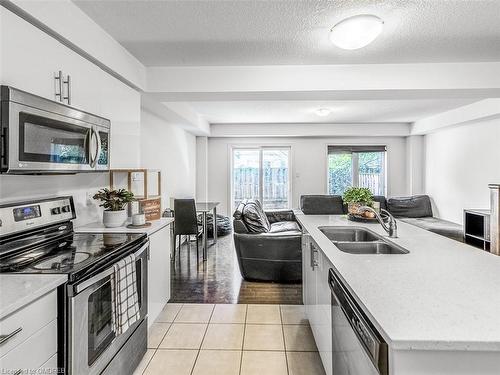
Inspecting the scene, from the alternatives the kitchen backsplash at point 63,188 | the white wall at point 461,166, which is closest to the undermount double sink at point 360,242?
the kitchen backsplash at point 63,188

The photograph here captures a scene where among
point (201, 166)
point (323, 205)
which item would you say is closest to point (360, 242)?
point (323, 205)

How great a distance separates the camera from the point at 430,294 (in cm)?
107

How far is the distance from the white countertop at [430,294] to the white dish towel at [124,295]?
115cm

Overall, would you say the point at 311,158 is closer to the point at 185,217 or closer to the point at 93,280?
the point at 185,217

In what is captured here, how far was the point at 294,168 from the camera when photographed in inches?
263

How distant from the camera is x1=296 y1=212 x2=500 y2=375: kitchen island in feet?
2.66

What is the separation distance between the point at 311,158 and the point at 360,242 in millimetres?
4747

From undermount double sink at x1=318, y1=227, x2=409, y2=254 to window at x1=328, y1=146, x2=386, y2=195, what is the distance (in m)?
4.30

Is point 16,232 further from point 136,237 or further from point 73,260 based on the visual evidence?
point 136,237

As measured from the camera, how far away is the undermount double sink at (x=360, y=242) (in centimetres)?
194

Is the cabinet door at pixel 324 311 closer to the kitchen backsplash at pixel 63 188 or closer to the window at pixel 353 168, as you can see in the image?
the kitchen backsplash at pixel 63 188

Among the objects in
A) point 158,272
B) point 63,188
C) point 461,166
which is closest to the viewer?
point 63,188

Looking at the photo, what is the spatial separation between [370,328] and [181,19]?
2130 millimetres

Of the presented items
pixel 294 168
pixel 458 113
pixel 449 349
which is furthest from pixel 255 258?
pixel 458 113
